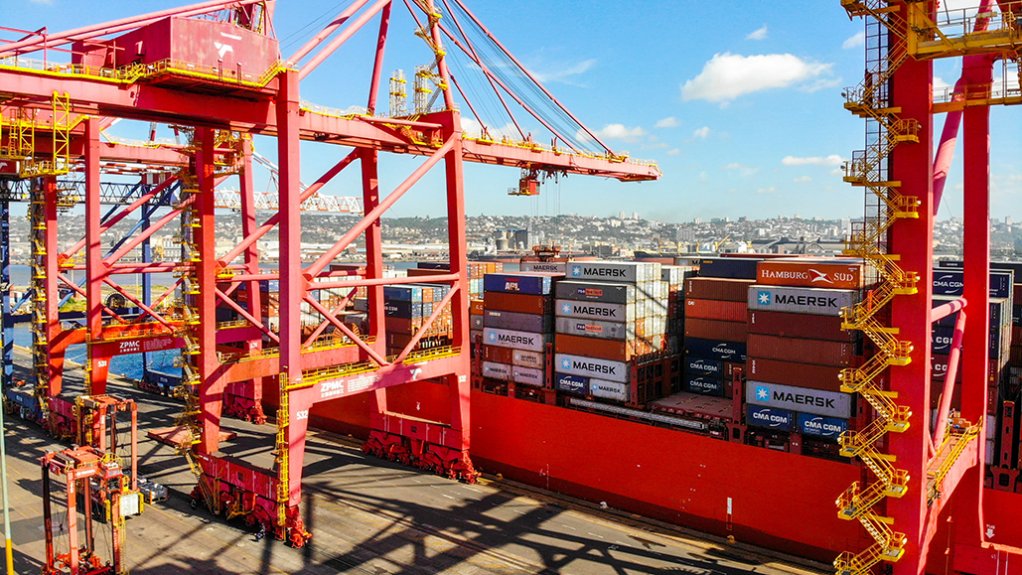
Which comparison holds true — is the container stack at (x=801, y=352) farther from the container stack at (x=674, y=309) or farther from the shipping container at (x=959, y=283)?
the container stack at (x=674, y=309)

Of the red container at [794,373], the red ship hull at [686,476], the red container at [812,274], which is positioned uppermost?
the red container at [812,274]

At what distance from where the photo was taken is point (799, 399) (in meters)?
20.8

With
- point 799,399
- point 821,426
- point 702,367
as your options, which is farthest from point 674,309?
point 821,426

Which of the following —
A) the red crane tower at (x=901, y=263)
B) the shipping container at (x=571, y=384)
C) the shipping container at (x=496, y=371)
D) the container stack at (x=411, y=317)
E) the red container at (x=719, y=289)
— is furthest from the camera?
the container stack at (x=411, y=317)

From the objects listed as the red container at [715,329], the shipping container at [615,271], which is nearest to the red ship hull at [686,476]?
the red container at [715,329]

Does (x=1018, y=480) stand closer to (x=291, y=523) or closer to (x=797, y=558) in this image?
(x=797, y=558)

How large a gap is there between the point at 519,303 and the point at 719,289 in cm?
779

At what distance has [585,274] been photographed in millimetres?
28703

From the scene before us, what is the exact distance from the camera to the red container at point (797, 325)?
20.4 m

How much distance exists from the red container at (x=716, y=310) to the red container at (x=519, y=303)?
533cm

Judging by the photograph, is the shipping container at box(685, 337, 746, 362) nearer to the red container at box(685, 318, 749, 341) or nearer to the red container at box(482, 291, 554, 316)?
the red container at box(685, 318, 749, 341)

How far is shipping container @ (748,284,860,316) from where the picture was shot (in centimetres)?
2033

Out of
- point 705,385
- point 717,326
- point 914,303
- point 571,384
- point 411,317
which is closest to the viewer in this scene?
point 914,303

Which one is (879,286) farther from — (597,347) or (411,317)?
(411,317)
